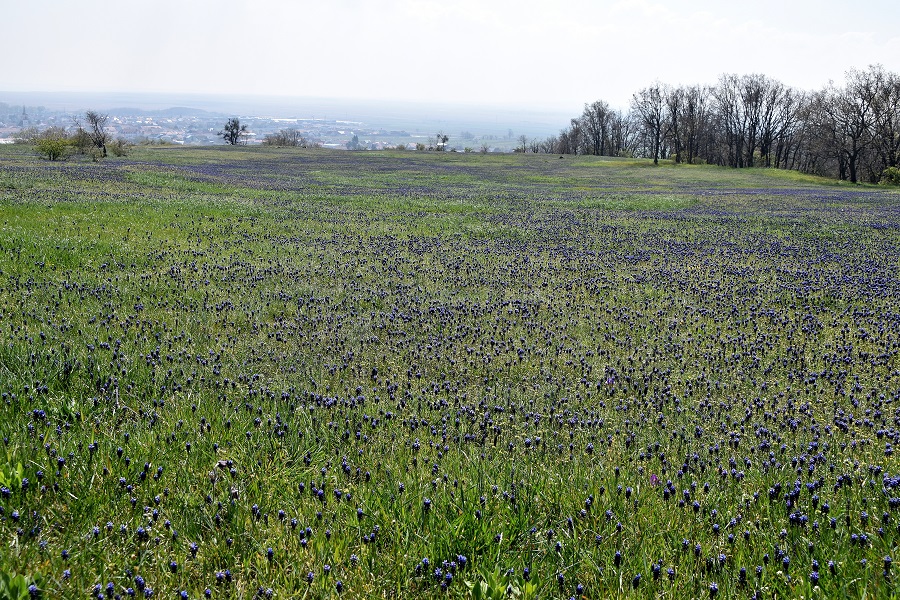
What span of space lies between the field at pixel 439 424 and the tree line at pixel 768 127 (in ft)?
184

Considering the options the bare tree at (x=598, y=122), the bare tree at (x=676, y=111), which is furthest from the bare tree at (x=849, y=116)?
the bare tree at (x=598, y=122)

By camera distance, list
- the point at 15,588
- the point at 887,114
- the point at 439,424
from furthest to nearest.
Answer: the point at 887,114, the point at 439,424, the point at 15,588

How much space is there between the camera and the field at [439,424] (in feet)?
11.1

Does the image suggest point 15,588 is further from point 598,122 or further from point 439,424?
point 598,122

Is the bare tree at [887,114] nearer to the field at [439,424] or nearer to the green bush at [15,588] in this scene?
the field at [439,424]

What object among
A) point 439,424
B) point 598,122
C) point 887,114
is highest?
point 598,122

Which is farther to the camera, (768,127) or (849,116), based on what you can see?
(768,127)

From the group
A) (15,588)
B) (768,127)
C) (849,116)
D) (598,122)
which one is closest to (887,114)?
(849,116)

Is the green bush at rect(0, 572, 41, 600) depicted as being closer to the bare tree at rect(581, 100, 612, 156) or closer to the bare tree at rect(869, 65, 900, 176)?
the bare tree at rect(869, 65, 900, 176)

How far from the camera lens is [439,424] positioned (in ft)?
19.2

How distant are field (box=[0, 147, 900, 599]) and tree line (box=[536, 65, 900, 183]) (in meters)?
56.2

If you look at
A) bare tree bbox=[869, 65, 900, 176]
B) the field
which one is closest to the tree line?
bare tree bbox=[869, 65, 900, 176]

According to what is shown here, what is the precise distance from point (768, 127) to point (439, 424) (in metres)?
97.7

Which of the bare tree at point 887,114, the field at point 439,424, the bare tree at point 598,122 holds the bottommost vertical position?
the field at point 439,424
